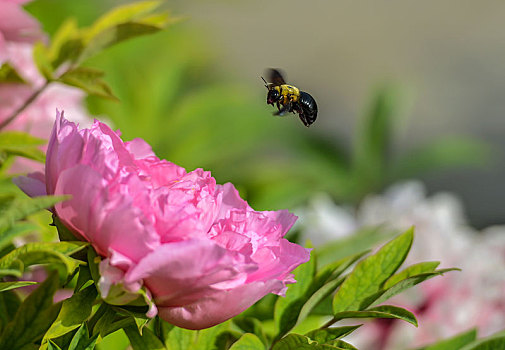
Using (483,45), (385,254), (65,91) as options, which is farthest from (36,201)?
(483,45)

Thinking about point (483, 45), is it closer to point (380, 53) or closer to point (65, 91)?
point (380, 53)

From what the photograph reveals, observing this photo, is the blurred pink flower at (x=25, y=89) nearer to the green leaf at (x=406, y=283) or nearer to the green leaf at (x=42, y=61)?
the green leaf at (x=42, y=61)

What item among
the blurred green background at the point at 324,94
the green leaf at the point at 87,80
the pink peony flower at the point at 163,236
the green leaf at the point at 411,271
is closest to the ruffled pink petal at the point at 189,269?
the pink peony flower at the point at 163,236

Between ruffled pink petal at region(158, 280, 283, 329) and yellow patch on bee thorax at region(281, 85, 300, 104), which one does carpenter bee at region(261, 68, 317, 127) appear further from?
ruffled pink petal at region(158, 280, 283, 329)

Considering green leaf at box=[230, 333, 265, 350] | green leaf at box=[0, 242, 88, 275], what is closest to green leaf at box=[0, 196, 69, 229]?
green leaf at box=[0, 242, 88, 275]

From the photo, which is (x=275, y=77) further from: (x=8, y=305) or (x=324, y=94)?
(x=324, y=94)

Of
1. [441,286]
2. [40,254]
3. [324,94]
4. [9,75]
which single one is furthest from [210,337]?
[324,94]
